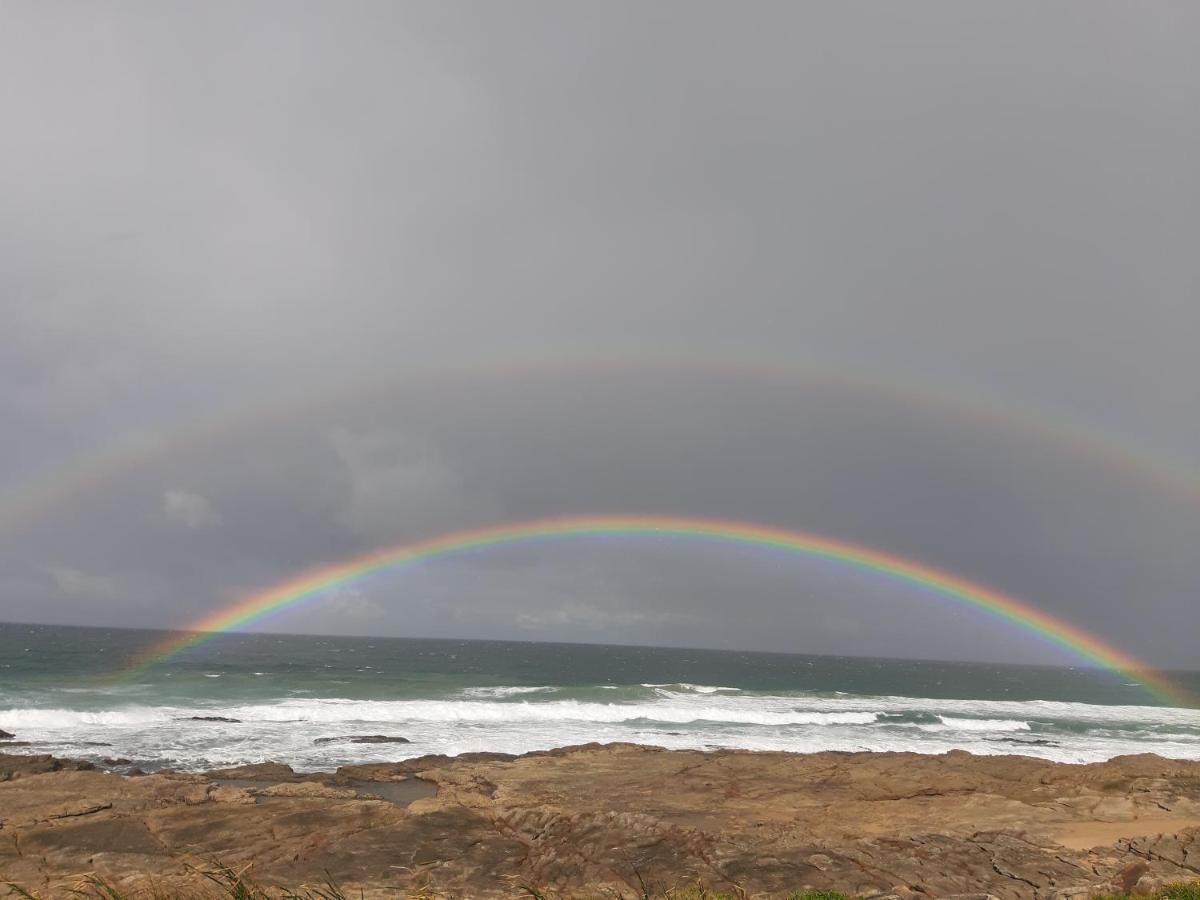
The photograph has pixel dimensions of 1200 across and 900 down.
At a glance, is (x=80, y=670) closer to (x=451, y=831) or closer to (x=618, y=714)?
(x=618, y=714)

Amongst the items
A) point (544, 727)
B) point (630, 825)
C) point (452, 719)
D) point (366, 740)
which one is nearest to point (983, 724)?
point (544, 727)

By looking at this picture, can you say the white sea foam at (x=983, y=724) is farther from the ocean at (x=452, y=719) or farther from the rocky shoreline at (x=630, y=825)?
the rocky shoreline at (x=630, y=825)

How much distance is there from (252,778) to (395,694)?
34.4 meters

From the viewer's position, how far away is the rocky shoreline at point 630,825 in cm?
1265

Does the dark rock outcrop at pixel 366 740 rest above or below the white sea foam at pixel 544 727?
above

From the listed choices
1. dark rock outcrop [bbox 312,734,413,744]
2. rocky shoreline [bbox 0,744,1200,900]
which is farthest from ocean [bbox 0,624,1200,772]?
rocky shoreline [bbox 0,744,1200,900]

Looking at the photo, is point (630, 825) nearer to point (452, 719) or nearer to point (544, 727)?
point (544, 727)

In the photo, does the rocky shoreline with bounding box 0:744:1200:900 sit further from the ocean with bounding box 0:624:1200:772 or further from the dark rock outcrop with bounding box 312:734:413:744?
the dark rock outcrop with bounding box 312:734:413:744

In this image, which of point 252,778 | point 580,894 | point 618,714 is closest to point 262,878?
point 580,894

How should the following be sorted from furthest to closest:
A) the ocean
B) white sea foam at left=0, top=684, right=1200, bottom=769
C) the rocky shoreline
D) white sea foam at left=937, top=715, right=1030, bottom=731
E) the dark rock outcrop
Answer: white sea foam at left=937, top=715, right=1030, bottom=731
the dark rock outcrop
the ocean
white sea foam at left=0, top=684, right=1200, bottom=769
the rocky shoreline

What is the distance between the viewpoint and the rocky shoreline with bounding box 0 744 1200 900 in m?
12.6

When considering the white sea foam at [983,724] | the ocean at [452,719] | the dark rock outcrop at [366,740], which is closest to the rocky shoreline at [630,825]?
the ocean at [452,719]

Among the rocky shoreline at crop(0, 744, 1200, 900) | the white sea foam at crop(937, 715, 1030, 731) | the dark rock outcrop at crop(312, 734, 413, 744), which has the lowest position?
the white sea foam at crop(937, 715, 1030, 731)

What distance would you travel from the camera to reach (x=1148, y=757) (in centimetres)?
2448
